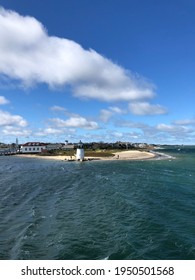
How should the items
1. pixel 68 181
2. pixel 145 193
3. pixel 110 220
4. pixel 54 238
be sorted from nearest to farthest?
pixel 54 238 < pixel 110 220 < pixel 145 193 < pixel 68 181

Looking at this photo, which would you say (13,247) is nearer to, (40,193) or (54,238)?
(54,238)

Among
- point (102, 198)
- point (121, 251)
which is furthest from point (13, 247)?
point (102, 198)

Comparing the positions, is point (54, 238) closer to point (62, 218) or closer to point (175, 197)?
point (62, 218)

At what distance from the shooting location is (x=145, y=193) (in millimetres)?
52188

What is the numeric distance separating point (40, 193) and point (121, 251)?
29915mm

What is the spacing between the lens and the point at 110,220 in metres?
36.0

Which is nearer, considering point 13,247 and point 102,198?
point 13,247
